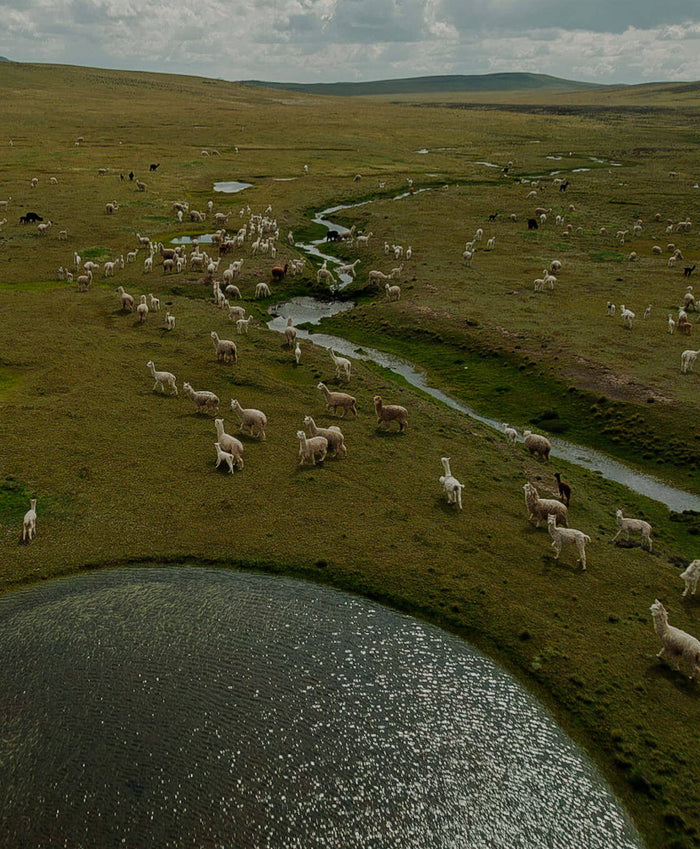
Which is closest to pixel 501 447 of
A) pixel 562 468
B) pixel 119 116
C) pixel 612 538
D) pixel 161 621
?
pixel 562 468

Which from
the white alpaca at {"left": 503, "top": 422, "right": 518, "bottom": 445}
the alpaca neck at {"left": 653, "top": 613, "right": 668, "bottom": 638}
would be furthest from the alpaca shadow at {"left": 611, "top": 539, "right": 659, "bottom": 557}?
the white alpaca at {"left": 503, "top": 422, "right": 518, "bottom": 445}

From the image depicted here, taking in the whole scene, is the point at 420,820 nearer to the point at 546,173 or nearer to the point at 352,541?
the point at 352,541

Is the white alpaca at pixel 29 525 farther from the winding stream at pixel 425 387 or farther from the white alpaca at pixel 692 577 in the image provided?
the winding stream at pixel 425 387

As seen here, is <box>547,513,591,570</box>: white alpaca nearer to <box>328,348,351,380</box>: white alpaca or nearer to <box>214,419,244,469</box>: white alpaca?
<box>214,419,244,469</box>: white alpaca

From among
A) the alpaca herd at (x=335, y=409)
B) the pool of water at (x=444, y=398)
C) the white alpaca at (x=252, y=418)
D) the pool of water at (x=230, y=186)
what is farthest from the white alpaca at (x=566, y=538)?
the pool of water at (x=230, y=186)

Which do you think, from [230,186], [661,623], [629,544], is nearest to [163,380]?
[629,544]

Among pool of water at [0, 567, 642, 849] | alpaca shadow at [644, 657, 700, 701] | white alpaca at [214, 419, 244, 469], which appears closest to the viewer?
pool of water at [0, 567, 642, 849]

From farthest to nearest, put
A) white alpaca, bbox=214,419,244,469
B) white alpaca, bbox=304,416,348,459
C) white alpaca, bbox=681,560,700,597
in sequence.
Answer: white alpaca, bbox=304,416,348,459 → white alpaca, bbox=214,419,244,469 → white alpaca, bbox=681,560,700,597
